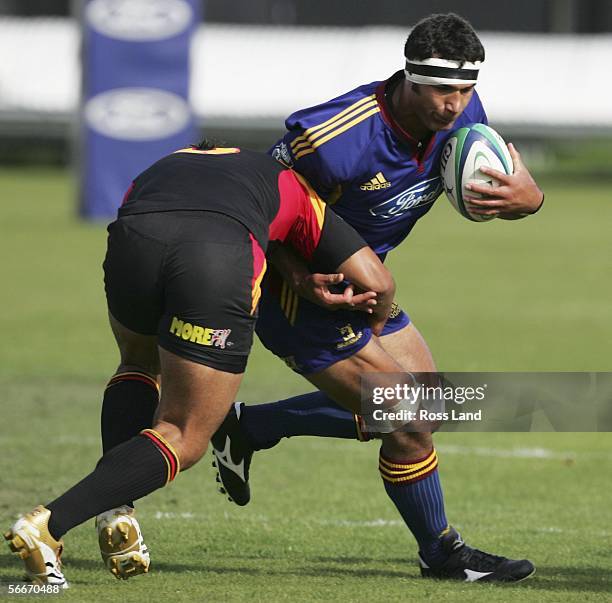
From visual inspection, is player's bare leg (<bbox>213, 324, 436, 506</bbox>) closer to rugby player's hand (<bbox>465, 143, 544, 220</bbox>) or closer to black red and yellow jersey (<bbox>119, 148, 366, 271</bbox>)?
rugby player's hand (<bbox>465, 143, 544, 220</bbox>)

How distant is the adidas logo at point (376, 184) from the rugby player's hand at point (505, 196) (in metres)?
0.33

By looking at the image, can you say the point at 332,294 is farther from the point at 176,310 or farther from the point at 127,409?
the point at 127,409

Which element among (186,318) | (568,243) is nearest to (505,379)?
(186,318)

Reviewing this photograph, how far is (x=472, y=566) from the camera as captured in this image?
574 cm

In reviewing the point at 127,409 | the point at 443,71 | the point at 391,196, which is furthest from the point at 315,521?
the point at 443,71

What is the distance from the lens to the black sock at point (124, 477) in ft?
15.9

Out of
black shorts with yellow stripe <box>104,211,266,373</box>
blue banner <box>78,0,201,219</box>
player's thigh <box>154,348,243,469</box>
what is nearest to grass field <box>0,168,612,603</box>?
player's thigh <box>154,348,243,469</box>

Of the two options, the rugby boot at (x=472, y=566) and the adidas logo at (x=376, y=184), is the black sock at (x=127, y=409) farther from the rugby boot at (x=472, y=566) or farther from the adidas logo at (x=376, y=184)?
the rugby boot at (x=472, y=566)

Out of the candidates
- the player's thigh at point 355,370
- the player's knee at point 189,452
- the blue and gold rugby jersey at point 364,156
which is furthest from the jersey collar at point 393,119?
the player's knee at point 189,452

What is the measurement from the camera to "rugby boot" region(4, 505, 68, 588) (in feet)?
15.3

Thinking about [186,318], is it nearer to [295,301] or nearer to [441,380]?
[295,301]

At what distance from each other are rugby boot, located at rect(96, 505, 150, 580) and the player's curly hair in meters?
2.11

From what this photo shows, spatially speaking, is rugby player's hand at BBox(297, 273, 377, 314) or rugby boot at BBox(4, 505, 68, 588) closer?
rugby boot at BBox(4, 505, 68, 588)

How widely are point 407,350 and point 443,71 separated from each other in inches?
50.1
